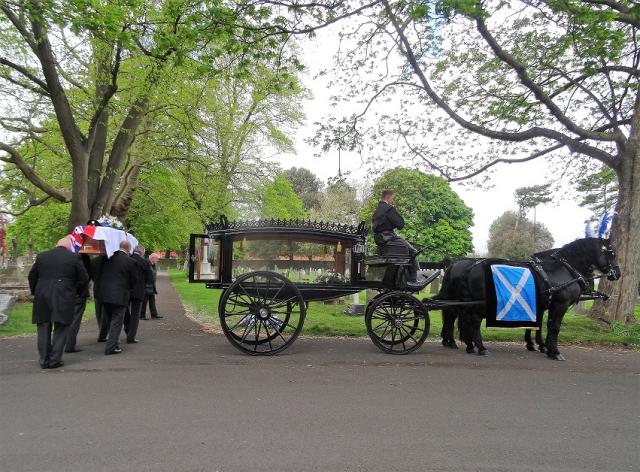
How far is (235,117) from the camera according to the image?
25750 mm

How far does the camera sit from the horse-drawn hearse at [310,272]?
7914 mm

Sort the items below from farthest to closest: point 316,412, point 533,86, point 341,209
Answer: point 341,209 → point 533,86 → point 316,412

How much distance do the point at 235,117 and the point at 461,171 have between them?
53.6ft

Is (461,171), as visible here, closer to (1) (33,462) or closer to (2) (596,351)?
(2) (596,351)

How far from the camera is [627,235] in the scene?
10.3m

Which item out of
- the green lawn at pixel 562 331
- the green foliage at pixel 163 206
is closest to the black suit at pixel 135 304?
the green lawn at pixel 562 331

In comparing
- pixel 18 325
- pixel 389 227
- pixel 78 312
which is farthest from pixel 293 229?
pixel 18 325

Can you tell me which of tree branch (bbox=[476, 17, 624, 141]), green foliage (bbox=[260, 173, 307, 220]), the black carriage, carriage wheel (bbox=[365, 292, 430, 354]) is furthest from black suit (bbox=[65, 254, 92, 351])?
green foliage (bbox=[260, 173, 307, 220])

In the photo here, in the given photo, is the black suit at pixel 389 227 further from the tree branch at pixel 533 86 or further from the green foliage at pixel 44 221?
the green foliage at pixel 44 221

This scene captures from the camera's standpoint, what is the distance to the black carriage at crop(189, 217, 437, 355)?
26.0 feet

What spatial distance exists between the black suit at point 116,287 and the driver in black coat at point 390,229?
423cm

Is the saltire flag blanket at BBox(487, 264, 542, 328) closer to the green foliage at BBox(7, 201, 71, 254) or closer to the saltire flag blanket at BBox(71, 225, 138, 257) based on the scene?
the saltire flag blanket at BBox(71, 225, 138, 257)

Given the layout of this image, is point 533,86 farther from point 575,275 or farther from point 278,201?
point 278,201

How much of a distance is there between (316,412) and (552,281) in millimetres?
5217
